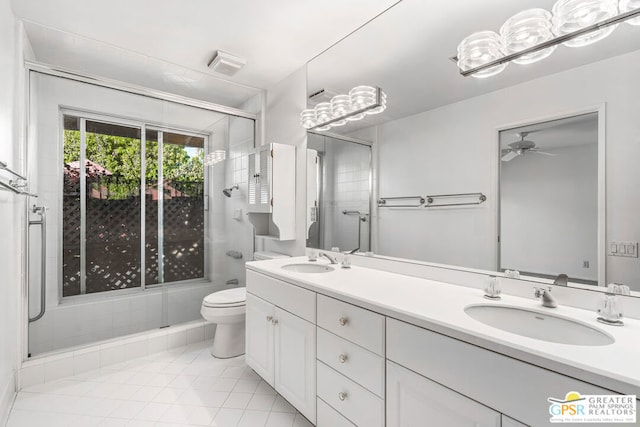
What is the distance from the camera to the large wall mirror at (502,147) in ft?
3.72

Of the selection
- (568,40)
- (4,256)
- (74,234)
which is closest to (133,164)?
(74,234)

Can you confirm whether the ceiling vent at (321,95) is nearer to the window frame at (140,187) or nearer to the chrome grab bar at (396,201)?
the chrome grab bar at (396,201)

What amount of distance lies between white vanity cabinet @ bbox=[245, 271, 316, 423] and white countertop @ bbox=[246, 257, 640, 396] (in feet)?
0.33

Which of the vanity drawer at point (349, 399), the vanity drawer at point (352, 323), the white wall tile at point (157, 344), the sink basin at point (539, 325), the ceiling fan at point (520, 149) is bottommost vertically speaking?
the white wall tile at point (157, 344)

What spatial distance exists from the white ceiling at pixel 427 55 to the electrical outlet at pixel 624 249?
2.36 ft

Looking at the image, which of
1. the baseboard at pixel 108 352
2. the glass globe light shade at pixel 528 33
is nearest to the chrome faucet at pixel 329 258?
the baseboard at pixel 108 352

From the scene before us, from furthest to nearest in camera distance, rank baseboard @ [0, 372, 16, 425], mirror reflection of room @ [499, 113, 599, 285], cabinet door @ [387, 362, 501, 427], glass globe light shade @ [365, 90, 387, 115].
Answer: glass globe light shade @ [365, 90, 387, 115] → baseboard @ [0, 372, 16, 425] → mirror reflection of room @ [499, 113, 599, 285] → cabinet door @ [387, 362, 501, 427]

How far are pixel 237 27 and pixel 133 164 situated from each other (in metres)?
1.61

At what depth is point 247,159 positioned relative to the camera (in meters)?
2.98

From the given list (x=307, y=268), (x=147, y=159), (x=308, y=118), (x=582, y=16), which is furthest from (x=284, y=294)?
(x=147, y=159)

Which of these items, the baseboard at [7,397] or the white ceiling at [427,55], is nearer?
Result: the white ceiling at [427,55]

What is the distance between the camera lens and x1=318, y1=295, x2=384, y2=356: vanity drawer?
1.21 metres

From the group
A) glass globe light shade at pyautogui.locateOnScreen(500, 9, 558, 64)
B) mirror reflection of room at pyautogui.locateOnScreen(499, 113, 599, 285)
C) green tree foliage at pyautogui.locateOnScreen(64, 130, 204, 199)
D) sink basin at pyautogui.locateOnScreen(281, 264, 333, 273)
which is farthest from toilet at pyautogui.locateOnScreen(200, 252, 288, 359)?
glass globe light shade at pyautogui.locateOnScreen(500, 9, 558, 64)

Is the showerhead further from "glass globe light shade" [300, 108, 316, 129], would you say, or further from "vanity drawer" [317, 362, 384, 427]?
"vanity drawer" [317, 362, 384, 427]
